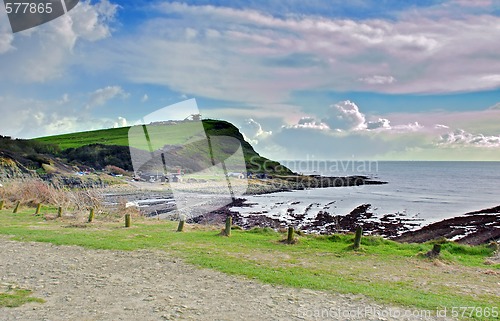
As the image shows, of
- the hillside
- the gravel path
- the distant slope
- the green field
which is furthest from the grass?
the green field

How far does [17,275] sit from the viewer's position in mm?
11125

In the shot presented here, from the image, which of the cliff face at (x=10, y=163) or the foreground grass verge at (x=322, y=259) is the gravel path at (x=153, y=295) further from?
the cliff face at (x=10, y=163)

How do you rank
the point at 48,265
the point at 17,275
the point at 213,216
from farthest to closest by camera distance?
the point at 213,216 → the point at 48,265 → the point at 17,275

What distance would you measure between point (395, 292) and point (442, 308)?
140 cm

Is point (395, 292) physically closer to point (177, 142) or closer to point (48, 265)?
point (48, 265)

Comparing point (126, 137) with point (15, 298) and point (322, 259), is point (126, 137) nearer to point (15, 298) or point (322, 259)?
point (322, 259)

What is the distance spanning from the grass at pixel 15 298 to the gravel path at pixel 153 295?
205 mm

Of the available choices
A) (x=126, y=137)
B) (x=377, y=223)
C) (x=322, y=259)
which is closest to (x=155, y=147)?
(x=126, y=137)

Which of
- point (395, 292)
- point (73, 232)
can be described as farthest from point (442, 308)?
point (73, 232)

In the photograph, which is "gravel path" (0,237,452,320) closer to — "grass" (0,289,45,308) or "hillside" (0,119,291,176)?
"grass" (0,289,45,308)

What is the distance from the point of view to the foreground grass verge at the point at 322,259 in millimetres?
10695

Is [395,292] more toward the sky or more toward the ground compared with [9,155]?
more toward the ground

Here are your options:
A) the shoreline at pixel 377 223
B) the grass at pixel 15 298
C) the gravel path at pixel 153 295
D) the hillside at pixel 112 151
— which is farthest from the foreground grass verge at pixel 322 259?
the hillside at pixel 112 151

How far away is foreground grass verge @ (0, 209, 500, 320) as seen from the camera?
35.1 feet
